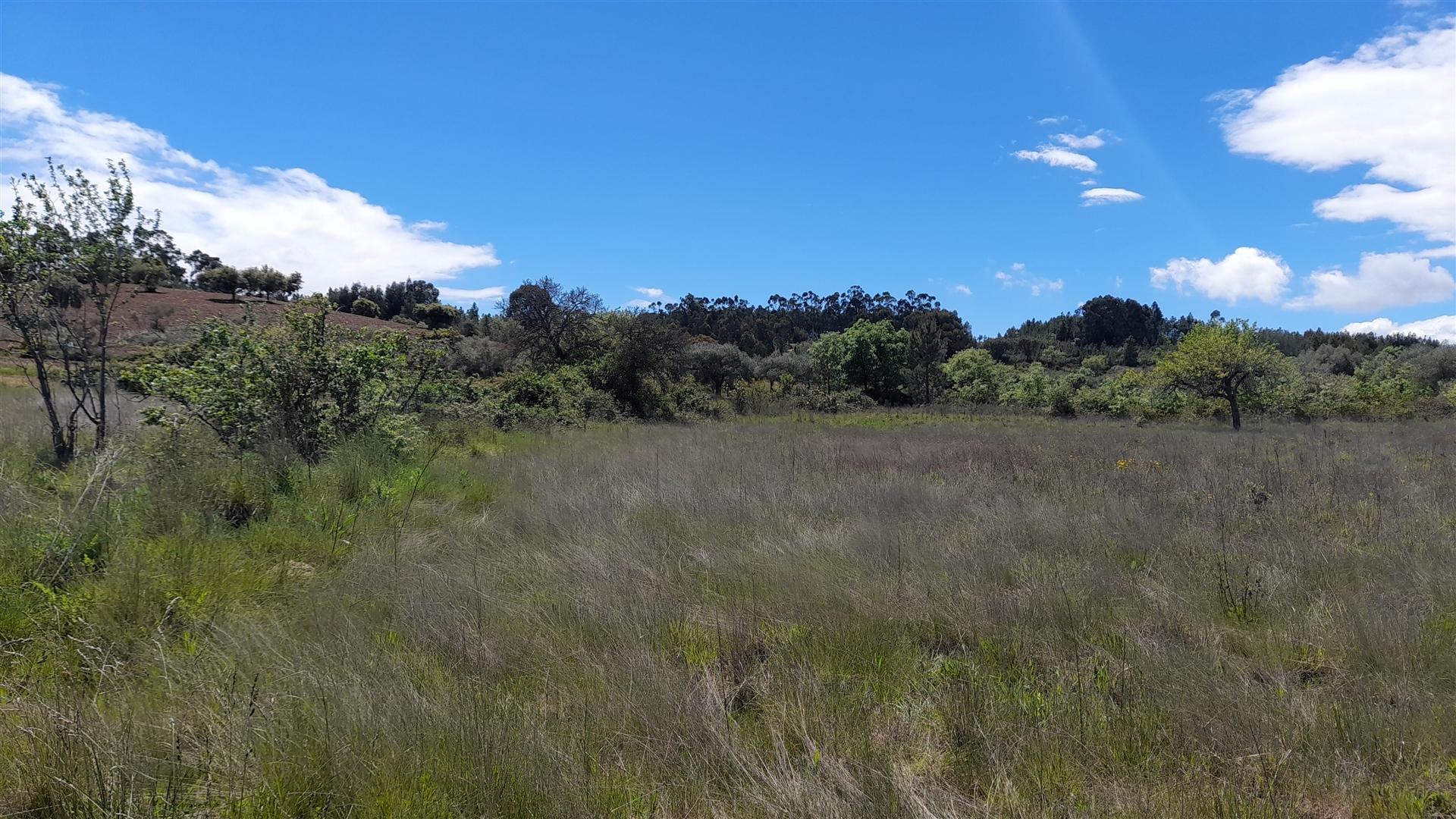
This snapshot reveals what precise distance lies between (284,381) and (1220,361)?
96.8ft

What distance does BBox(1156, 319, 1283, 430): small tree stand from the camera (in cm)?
2466

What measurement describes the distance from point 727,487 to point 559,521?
2.46 meters

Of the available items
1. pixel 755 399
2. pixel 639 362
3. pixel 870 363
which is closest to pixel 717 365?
pixel 755 399

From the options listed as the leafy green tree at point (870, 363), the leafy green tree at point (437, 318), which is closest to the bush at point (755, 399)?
the leafy green tree at point (870, 363)

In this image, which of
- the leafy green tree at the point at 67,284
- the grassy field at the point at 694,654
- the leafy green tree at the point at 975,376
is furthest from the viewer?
the leafy green tree at the point at 975,376

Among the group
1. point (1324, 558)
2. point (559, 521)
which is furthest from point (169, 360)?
point (1324, 558)

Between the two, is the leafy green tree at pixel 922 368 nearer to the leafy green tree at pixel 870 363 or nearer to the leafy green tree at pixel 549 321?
the leafy green tree at pixel 870 363

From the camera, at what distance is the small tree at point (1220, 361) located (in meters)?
24.7

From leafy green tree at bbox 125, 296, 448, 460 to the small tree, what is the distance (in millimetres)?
26291

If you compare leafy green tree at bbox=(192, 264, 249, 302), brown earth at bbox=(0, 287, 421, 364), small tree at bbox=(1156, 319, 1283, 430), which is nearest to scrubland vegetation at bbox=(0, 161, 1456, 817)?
brown earth at bbox=(0, 287, 421, 364)

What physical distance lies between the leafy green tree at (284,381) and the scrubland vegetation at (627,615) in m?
0.05

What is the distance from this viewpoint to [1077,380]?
41.7 meters

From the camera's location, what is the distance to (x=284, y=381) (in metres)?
7.80

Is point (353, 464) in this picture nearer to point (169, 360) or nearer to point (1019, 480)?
point (169, 360)
